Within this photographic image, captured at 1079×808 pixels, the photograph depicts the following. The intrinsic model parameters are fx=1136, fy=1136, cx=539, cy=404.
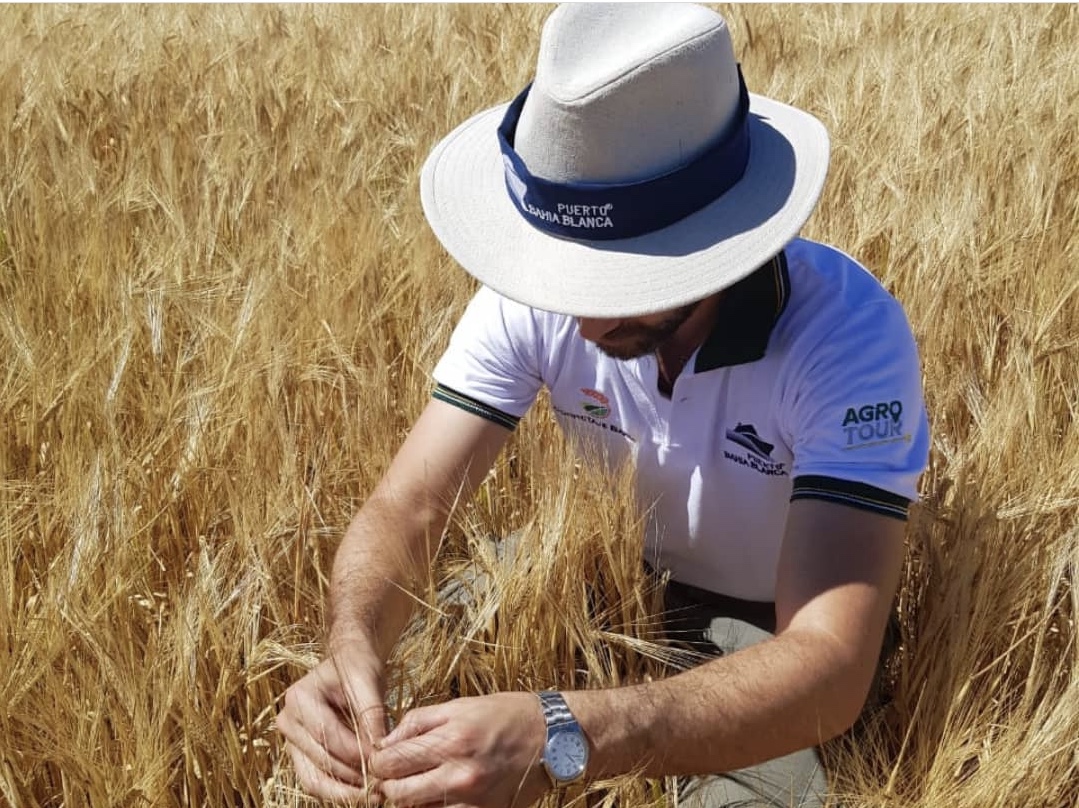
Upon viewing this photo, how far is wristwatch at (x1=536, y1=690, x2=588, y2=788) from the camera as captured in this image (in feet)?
3.58

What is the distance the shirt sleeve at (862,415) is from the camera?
4.17 ft

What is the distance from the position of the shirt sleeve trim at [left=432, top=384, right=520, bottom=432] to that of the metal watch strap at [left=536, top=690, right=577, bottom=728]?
552 millimetres

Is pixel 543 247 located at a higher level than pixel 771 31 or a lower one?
higher

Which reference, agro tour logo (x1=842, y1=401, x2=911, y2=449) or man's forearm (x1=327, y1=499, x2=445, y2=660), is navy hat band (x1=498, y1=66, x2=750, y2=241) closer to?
agro tour logo (x1=842, y1=401, x2=911, y2=449)

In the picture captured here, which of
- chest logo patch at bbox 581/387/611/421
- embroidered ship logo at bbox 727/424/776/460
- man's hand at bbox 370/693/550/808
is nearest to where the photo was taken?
man's hand at bbox 370/693/550/808

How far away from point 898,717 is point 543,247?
0.77 metres

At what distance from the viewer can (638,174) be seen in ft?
4.06

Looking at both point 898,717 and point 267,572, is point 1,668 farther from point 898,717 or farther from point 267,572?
point 898,717

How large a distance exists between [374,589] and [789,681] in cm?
51

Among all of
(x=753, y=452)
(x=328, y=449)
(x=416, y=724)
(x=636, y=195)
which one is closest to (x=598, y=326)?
(x=636, y=195)

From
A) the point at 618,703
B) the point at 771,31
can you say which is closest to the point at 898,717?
the point at 618,703

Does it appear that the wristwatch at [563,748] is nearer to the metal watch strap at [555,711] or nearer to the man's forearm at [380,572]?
the metal watch strap at [555,711]

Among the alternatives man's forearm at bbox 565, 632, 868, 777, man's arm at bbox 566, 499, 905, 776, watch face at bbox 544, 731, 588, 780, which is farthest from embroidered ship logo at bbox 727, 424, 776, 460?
watch face at bbox 544, 731, 588, 780

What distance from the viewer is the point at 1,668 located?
1.18 m
